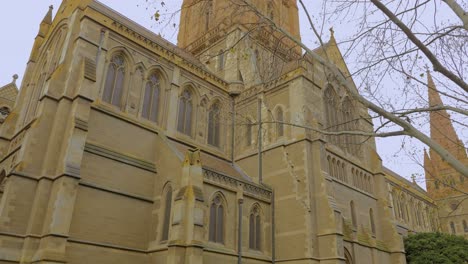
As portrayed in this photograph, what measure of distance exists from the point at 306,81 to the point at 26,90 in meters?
15.5

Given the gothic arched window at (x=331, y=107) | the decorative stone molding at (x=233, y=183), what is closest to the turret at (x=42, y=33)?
the decorative stone molding at (x=233, y=183)

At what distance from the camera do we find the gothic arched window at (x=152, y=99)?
757 inches

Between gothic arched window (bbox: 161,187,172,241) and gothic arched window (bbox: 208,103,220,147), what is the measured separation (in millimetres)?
6497

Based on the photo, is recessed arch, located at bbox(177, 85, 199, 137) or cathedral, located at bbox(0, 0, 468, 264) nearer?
cathedral, located at bbox(0, 0, 468, 264)

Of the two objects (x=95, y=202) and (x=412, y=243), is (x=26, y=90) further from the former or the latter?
(x=412, y=243)

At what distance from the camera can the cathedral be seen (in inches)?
546

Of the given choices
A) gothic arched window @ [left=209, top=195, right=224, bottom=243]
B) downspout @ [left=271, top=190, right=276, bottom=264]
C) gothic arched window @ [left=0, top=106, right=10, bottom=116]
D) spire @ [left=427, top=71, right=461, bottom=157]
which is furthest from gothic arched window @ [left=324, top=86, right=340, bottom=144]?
gothic arched window @ [left=0, top=106, right=10, bottom=116]

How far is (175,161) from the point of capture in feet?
54.6

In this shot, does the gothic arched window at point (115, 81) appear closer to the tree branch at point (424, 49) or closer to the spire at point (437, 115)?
the spire at point (437, 115)

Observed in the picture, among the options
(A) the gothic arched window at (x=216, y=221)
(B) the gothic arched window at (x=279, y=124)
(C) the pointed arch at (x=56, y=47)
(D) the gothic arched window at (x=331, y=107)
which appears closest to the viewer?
(A) the gothic arched window at (x=216, y=221)

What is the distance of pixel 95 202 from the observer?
15.0 meters

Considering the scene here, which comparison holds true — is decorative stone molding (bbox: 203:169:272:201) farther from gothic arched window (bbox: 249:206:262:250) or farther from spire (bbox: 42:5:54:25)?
spire (bbox: 42:5:54:25)

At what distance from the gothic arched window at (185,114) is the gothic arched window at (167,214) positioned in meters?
5.09

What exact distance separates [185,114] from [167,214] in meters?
6.92
